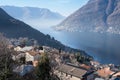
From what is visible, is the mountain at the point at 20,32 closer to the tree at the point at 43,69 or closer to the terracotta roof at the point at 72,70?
the terracotta roof at the point at 72,70

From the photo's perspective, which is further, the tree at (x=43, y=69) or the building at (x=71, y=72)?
the building at (x=71, y=72)

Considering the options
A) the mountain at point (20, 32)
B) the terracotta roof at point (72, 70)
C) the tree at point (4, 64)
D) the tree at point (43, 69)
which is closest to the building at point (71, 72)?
the terracotta roof at point (72, 70)

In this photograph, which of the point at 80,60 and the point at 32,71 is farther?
the point at 80,60

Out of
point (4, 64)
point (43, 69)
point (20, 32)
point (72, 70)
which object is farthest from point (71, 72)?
point (20, 32)

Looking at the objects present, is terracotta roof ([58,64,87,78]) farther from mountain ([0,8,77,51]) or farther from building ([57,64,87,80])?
mountain ([0,8,77,51])

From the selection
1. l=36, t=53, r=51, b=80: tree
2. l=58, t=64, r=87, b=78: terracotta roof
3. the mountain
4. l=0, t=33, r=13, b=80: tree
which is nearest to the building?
l=58, t=64, r=87, b=78: terracotta roof

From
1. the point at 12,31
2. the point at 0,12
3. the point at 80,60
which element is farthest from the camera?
the point at 0,12

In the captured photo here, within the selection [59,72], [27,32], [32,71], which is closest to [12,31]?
[27,32]

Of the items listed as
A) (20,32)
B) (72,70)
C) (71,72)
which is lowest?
(71,72)

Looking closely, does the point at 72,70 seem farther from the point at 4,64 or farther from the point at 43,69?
the point at 4,64

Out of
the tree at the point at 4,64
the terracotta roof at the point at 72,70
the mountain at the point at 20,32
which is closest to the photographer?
the tree at the point at 4,64

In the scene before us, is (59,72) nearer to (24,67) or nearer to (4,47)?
(24,67)
